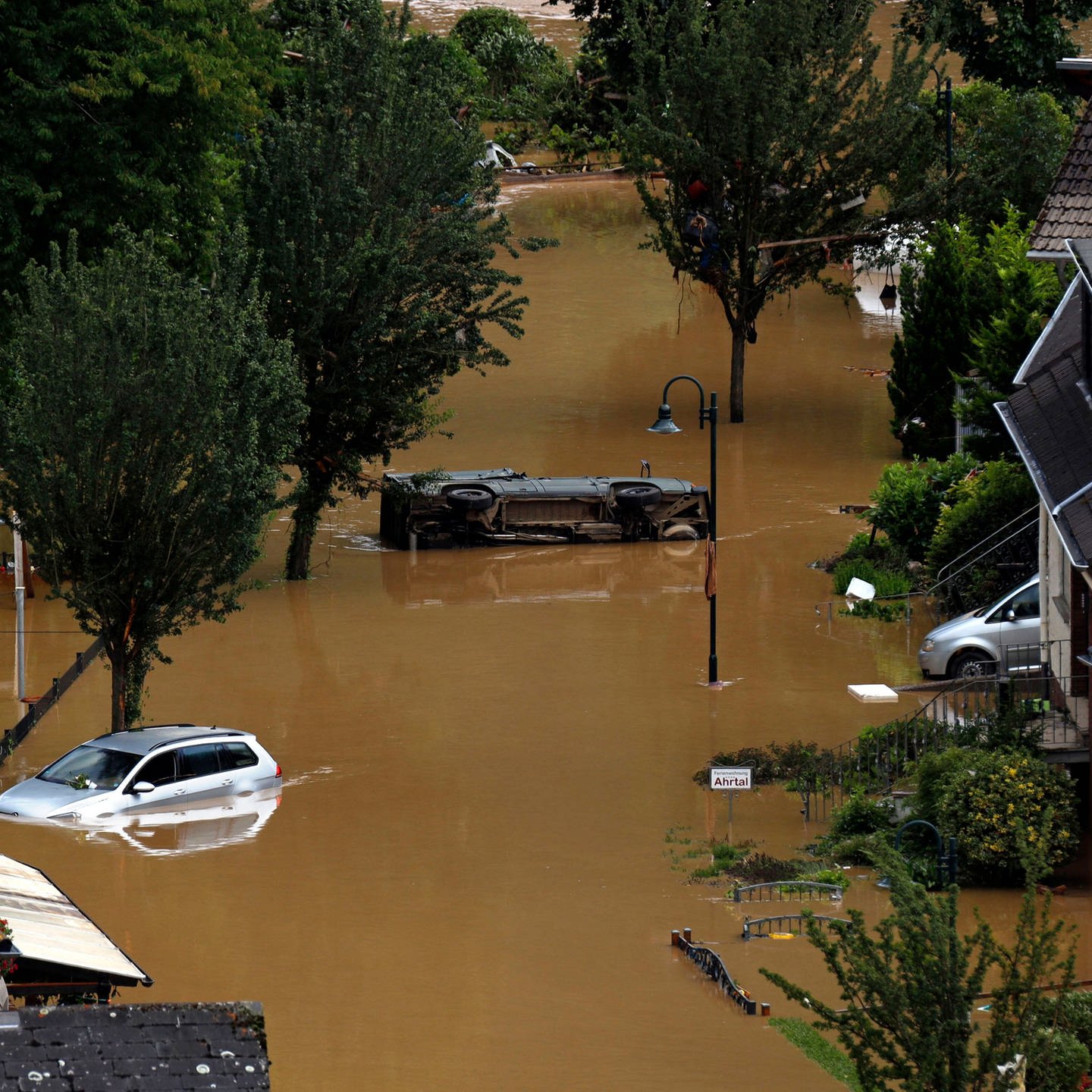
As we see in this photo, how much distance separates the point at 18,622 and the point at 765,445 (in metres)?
→ 23.8

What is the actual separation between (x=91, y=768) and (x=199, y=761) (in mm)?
1294

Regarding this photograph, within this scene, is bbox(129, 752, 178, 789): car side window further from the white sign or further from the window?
the white sign

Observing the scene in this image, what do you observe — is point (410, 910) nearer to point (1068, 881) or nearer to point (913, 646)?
point (1068, 881)

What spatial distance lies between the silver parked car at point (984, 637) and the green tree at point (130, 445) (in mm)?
10267

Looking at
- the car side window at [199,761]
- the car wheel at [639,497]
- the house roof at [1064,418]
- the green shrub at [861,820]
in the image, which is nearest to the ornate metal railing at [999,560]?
the house roof at [1064,418]

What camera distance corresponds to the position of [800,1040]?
17.1m

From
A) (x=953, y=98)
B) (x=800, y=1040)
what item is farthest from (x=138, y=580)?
(x=953, y=98)

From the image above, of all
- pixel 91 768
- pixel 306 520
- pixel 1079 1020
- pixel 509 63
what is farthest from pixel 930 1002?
pixel 509 63

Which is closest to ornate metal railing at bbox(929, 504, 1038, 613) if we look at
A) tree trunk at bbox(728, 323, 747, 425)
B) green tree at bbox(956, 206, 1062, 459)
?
green tree at bbox(956, 206, 1062, 459)

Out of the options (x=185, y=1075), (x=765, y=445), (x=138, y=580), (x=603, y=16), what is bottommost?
(x=765, y=445)

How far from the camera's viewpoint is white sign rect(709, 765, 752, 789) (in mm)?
22500

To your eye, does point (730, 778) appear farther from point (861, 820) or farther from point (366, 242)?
point (366, 242)

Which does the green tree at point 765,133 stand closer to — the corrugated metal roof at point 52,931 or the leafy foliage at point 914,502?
the leafy foliage at point 914,502

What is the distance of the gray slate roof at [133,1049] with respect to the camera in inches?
419
